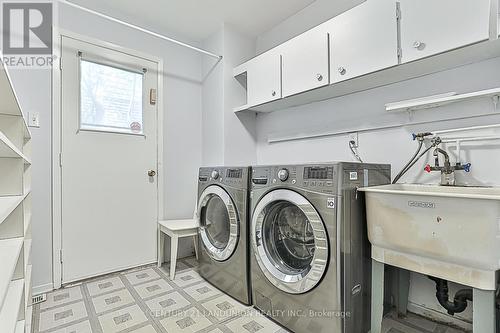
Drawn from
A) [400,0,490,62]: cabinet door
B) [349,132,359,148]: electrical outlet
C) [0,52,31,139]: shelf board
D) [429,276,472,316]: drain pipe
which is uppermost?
[400,0,490,62]: cabinet door

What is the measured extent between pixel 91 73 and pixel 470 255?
2.86 metres

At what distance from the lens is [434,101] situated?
152 cm

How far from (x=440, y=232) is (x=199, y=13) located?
101 inches

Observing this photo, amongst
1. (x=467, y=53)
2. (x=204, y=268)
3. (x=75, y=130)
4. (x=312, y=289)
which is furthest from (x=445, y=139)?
(x=75, y=130)

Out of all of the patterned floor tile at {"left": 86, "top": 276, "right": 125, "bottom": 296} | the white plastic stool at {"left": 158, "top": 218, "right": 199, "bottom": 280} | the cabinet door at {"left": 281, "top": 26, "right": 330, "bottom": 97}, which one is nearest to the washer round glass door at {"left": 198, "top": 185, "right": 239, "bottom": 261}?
the white plastic stool at {"left": 158, "top": 218, "right": 199, "bottom": 280}

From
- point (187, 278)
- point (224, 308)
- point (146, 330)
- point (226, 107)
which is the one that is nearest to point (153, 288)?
point (187, 278)

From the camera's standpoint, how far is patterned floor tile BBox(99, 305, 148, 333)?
5.07ft

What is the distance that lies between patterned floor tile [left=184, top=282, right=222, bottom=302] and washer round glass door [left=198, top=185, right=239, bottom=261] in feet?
0.83

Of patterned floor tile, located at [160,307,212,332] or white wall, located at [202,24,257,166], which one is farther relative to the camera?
white wall, located at [202,24,257,166]

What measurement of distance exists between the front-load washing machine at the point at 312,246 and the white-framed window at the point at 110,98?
1474 mm

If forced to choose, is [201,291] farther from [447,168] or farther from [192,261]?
[447,168]

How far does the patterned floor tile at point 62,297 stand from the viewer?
182 centimetres

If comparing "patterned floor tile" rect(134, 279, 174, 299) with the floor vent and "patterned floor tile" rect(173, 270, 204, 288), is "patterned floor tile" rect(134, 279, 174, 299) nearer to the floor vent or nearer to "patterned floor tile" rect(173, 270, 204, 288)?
"patterned floor tile" rect(173, 270, 204, 288)

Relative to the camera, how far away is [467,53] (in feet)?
4.48
